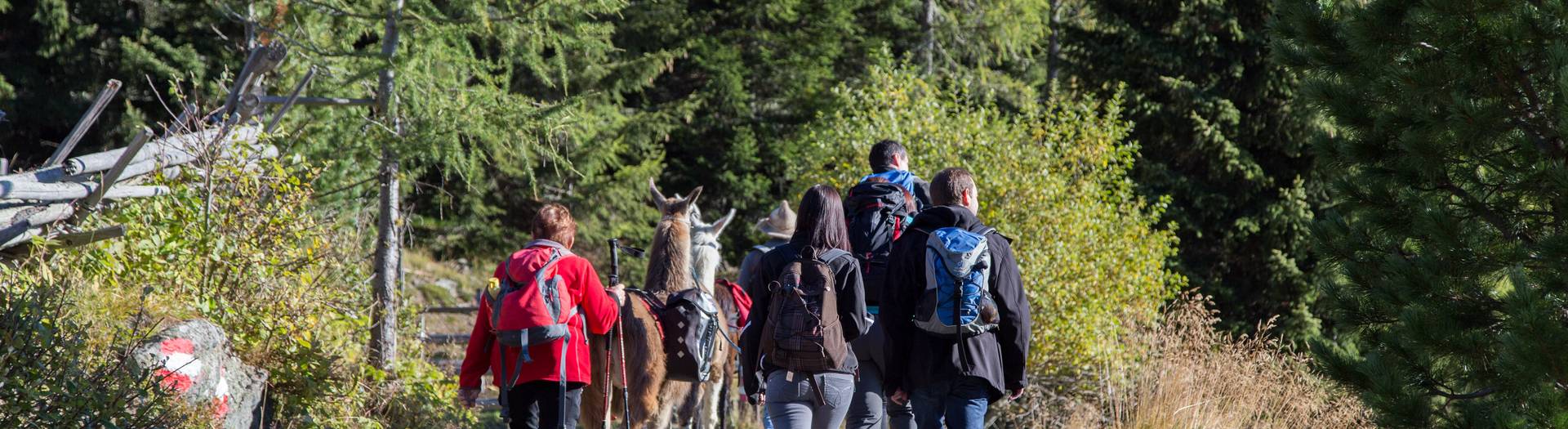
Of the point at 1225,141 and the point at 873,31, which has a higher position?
the point at 873,31

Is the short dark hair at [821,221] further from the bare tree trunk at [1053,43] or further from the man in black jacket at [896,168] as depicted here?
the bare tree trunk at [1053,43]

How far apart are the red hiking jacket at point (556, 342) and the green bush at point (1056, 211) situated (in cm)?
464

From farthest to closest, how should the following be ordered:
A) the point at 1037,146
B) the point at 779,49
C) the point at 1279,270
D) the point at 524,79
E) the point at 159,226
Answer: the point at 779,49 < the point at 524,79 < the point at 1279,270 < the point at 1037,146 < the point at 159,226

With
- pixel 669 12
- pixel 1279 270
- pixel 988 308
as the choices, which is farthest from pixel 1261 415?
pixel 669 12

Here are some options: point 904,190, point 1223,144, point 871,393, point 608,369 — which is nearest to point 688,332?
point 608,369

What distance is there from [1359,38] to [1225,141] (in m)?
9.28

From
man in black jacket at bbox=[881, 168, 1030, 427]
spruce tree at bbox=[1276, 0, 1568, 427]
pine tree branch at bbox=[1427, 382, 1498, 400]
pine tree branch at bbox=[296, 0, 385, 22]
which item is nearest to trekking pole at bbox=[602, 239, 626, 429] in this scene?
man in black jacket at bbox=[881, 168, 1030, 427]

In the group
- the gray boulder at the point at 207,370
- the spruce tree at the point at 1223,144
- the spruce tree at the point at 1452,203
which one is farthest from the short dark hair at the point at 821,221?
the spruce tree at the point at 1223,144

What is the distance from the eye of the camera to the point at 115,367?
475 cm

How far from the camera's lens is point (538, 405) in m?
5.69

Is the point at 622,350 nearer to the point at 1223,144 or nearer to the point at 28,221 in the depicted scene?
the point at 28,221

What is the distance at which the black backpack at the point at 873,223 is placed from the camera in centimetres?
557

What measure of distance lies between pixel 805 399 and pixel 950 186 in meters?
1.02

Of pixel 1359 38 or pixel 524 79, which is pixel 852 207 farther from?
pixel 524 79
